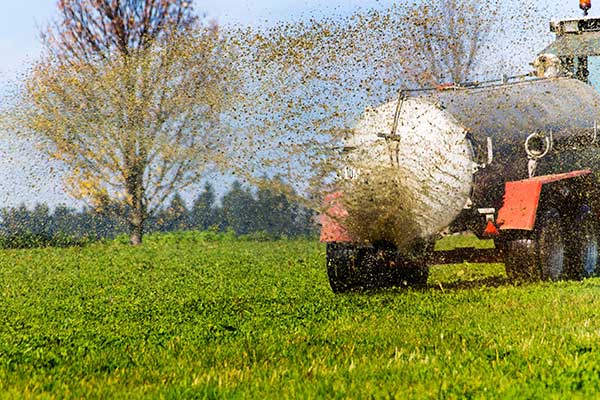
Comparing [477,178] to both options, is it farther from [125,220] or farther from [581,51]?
[125,220]

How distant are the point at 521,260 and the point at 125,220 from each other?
2046 cm

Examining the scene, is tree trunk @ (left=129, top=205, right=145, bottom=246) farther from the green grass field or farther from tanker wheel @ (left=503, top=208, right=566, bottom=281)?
tanker wheel @ (left=503, top=208, right=566, bottom=281)

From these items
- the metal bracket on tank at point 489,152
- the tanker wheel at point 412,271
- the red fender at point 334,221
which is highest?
the metal bracket on tank at point 489,152

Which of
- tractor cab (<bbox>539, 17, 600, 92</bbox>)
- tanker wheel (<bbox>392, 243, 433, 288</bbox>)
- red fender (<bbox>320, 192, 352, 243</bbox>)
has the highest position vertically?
tractor cab (<bbox>539, 17, 600, 92</bbox>)

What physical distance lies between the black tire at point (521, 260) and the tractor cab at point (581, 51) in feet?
14.0

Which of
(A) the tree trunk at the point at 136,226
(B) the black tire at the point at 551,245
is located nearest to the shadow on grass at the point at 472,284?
(B) the black tire at the point at 551,245

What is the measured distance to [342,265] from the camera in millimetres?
11602

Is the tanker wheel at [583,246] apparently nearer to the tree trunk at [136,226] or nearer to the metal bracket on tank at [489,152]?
the metal bracket on tank at [489,152]

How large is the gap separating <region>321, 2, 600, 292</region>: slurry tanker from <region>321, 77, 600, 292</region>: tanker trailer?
15 mm

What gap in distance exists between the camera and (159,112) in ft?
92.5

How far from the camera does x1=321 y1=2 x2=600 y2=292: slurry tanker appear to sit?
11.2 metres

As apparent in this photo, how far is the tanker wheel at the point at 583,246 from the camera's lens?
13164 millimetres

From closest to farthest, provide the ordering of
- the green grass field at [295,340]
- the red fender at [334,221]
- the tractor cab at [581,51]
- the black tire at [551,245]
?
1. the green grass field at [295,340]
2. the red fender at [334,221]
3. the black tire at [551,245]
4. the tractor cab at [581,51]

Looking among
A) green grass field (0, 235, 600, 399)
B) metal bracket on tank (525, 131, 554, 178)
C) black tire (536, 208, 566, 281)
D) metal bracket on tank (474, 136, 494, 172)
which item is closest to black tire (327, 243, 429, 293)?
green grass field (0, 235, 600, 399)
